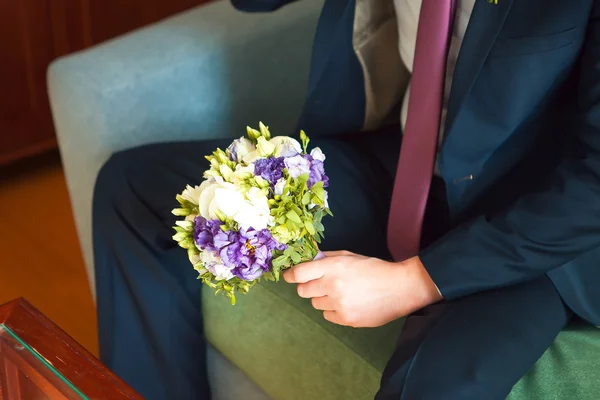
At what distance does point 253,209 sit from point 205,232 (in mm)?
72

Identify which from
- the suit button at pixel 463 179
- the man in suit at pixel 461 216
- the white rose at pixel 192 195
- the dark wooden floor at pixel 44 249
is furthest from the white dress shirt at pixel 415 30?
the dark wooden floor at pixel 44 249

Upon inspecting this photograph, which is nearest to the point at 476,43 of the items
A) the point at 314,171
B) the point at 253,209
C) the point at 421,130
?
the point at 421,130

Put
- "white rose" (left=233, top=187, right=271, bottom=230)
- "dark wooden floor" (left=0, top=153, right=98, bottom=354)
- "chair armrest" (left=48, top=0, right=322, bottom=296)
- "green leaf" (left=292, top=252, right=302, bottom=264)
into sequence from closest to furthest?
1. "white rose" (left=233, top=187, right=271, bottom=230)
2. "green leaf" (left=292, top=252, right=302, bottom=264)
3. "chair armrest" (left=48, top=0, right=322, bottom=296)
4. "dark wooden floor" (left=0, top=153, right=98, bottom=354)

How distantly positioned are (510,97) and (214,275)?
45cm

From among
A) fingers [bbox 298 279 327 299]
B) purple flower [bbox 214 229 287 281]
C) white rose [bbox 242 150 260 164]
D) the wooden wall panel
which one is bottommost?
the wooden wall panel

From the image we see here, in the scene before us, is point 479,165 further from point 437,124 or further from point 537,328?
point 537,328

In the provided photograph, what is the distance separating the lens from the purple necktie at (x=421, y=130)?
3.74ft

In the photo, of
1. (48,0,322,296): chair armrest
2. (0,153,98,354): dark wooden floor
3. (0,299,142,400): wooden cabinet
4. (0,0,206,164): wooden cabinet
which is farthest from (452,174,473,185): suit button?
(0,0,206,164): wooden cabinet

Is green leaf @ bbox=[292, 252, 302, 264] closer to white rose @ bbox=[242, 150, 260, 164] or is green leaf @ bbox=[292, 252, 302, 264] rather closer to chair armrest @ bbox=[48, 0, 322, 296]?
white rose @ bbox=[242, 150, 260, 164]

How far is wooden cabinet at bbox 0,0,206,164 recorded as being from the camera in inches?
90.1

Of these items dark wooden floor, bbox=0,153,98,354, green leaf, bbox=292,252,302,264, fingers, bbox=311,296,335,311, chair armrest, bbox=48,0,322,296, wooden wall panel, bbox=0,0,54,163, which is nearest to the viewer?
green leaf, bbox=292,252,302,264

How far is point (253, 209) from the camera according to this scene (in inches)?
35.9

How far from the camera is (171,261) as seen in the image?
1.38 metres

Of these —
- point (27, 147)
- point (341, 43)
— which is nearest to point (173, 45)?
point (341, 43)
